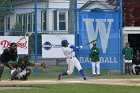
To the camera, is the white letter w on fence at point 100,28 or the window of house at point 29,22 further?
the window of house at point 29,22

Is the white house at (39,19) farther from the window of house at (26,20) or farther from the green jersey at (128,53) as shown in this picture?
the green jersey at (128,53)

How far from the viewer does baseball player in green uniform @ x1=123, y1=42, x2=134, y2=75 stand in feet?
92.1

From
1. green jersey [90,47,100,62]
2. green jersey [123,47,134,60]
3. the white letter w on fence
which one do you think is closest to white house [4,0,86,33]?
the white letter w on fence

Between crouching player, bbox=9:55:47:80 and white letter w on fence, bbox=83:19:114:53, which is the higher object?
white letter w on fence, bbox=83:19:114:53

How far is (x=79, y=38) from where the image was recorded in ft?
90.5

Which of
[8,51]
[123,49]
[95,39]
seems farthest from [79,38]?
[8,51]

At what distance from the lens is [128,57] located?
28297 mm

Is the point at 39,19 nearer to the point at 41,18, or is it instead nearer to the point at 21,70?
the point at 41,18

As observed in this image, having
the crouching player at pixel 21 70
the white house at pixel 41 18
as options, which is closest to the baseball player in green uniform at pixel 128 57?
the white house at pixel 41 18

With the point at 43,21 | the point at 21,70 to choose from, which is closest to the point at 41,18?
the point at 43,21

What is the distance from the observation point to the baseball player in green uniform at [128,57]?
28.1 metres

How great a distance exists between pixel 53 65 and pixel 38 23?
2.72m

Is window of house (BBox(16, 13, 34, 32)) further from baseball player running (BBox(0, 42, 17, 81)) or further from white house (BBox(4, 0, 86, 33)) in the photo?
Answer: baseball player running (BBox(0, 42, 17, 81))

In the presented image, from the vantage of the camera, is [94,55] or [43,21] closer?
[94,55]
